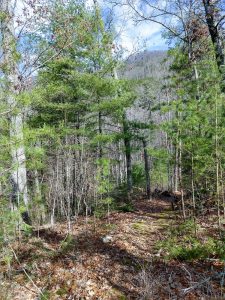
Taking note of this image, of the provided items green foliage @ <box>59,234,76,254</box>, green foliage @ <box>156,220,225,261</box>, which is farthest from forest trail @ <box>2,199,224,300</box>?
green foliage @ <box>156,220,225,261</box>

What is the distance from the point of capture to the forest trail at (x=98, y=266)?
5.82 m

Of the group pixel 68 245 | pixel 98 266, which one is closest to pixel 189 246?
pixel 98 266

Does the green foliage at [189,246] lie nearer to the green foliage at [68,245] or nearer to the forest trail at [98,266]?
the forest trail at [98,266]

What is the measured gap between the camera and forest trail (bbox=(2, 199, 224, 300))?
19.1 ft

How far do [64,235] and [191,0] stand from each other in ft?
32.5

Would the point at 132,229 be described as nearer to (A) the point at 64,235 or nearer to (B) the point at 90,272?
(A) the point at 64,235

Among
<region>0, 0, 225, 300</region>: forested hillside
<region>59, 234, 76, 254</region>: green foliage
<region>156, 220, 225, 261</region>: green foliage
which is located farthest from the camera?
<region>59, 234, 76, 254</region>: green foliage

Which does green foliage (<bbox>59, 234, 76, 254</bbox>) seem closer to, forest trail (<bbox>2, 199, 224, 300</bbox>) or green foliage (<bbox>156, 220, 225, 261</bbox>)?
forest trail (<bbox>2, 199, 224, 300</bbox>)

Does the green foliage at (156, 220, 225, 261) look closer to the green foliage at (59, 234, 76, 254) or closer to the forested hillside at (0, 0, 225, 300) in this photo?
the forested hillside at (0, 0, 225, 300)

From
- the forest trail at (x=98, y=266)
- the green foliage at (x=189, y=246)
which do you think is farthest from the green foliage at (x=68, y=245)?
the green foliage at (x=189, y=246)

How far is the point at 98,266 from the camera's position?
6.71 m

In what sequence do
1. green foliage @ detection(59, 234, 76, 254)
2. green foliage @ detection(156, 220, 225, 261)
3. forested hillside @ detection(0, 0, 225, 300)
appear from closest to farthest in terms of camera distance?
forested hillside @ detection(0, 0, 225, 300), green foliage @ detection(156, 220, 225, 261), green foliage @ detection(59, 234, 76, 254)

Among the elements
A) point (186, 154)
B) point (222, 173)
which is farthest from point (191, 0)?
point (222, 173)

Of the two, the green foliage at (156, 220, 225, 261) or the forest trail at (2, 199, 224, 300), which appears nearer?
the forest trail at (2, 199, 224, 300)
